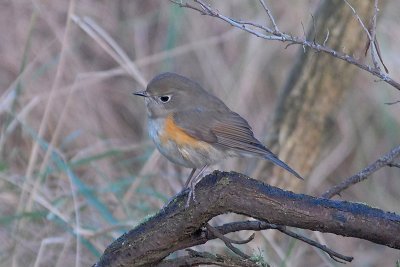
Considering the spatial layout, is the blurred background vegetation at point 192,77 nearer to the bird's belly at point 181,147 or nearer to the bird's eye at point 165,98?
the bird's eye at point 165,98

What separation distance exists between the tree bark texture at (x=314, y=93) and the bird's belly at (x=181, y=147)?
1296 mm

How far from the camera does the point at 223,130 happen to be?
146 inches

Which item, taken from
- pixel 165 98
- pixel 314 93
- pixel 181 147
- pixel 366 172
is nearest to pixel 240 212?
pixel 366 172

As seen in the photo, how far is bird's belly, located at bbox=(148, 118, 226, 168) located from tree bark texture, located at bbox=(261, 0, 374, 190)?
130 centimetres

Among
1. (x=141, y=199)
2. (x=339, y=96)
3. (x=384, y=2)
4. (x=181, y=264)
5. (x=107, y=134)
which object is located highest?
(x=107, y=134)

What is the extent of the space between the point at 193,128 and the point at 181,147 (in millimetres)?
188

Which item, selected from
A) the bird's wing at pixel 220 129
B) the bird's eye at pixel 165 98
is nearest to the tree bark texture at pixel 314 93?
the bird's wing at pixel 220 129

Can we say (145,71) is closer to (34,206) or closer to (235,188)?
(34,206)

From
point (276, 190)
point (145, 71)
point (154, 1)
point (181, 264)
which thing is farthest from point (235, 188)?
point (154, 1)

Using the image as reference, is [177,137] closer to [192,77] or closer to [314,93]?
[314,93]

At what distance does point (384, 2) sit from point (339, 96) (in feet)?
1.94

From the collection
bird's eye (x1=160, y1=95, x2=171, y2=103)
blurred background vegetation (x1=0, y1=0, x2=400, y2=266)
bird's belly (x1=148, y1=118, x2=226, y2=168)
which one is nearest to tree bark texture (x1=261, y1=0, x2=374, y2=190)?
bird's eye (x1=160, y1=95, x2=171, y2=103)

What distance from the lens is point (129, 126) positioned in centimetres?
730

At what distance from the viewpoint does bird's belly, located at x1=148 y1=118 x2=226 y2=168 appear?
11.3 ft
